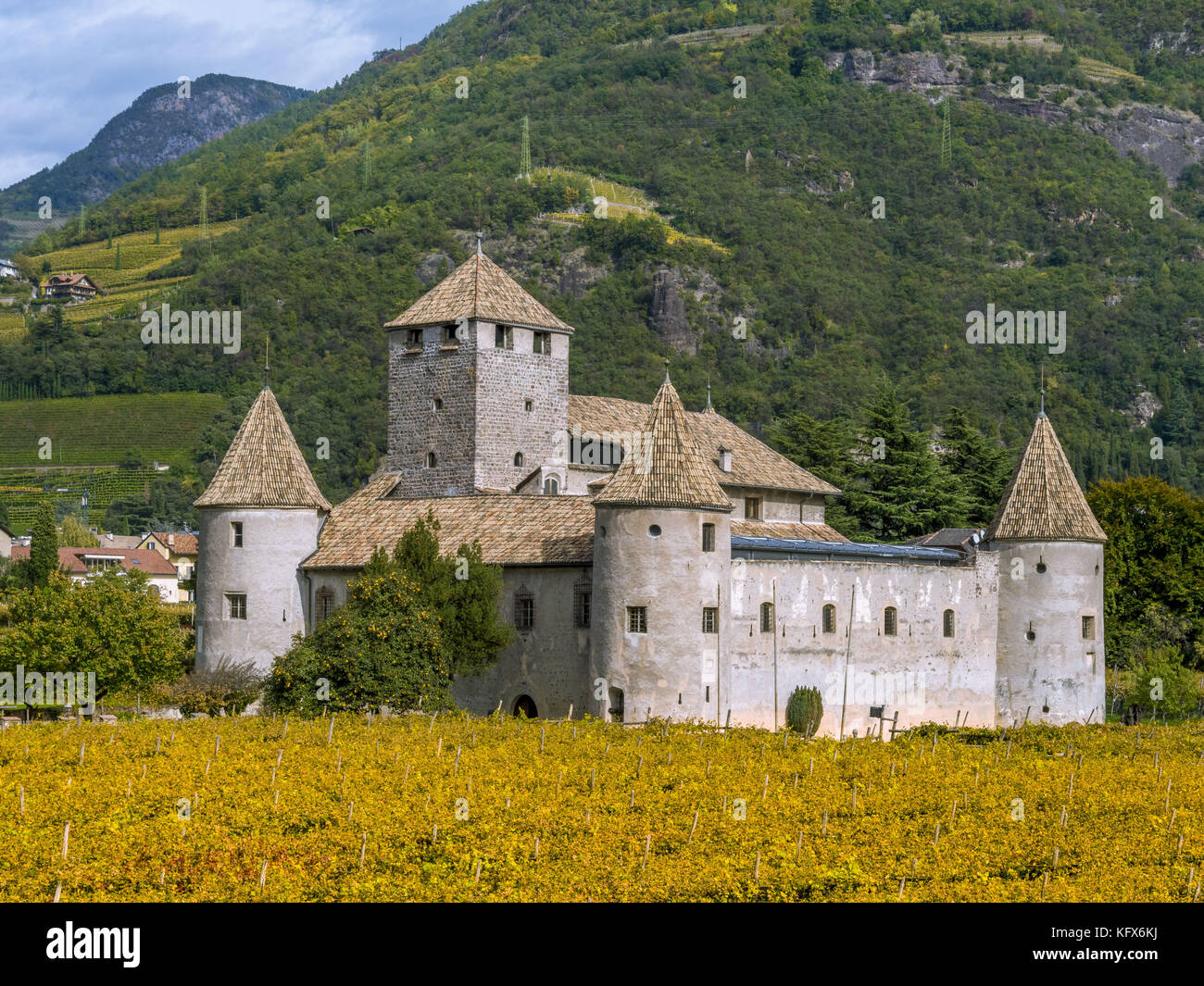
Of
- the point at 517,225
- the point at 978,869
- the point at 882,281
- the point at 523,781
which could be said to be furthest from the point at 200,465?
the point at 978,869

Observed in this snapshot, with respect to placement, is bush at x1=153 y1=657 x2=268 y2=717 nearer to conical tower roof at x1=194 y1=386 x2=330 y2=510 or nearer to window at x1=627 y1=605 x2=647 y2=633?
conical tower roof at x1=194 y1=386 x2=330 y2=510

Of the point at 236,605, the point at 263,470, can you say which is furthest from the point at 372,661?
the point at 263,470

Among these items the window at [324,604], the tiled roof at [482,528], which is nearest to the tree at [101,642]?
the window at [324,604]

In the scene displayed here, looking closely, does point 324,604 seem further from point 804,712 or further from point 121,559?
point 121,559

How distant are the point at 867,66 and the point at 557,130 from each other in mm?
35875

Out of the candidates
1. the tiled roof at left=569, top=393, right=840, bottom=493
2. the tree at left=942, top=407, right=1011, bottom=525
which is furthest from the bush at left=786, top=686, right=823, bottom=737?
the tree at left=942, top=407, right=1011, bottom=525

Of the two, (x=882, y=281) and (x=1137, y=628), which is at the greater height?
(x=882, y=281)

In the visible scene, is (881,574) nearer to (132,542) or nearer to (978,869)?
(978,869)

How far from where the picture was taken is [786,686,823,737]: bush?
5266 centimetres

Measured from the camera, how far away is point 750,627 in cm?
5200

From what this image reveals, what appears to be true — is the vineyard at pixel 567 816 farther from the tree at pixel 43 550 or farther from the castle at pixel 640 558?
the tree at pixel 43 550

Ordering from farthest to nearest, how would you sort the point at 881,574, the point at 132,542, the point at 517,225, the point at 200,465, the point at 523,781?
the point at 517,225
the point at 200,465
the point at 132,542
the point at 881,574
the point at 523,781

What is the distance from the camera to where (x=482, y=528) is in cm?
5534
